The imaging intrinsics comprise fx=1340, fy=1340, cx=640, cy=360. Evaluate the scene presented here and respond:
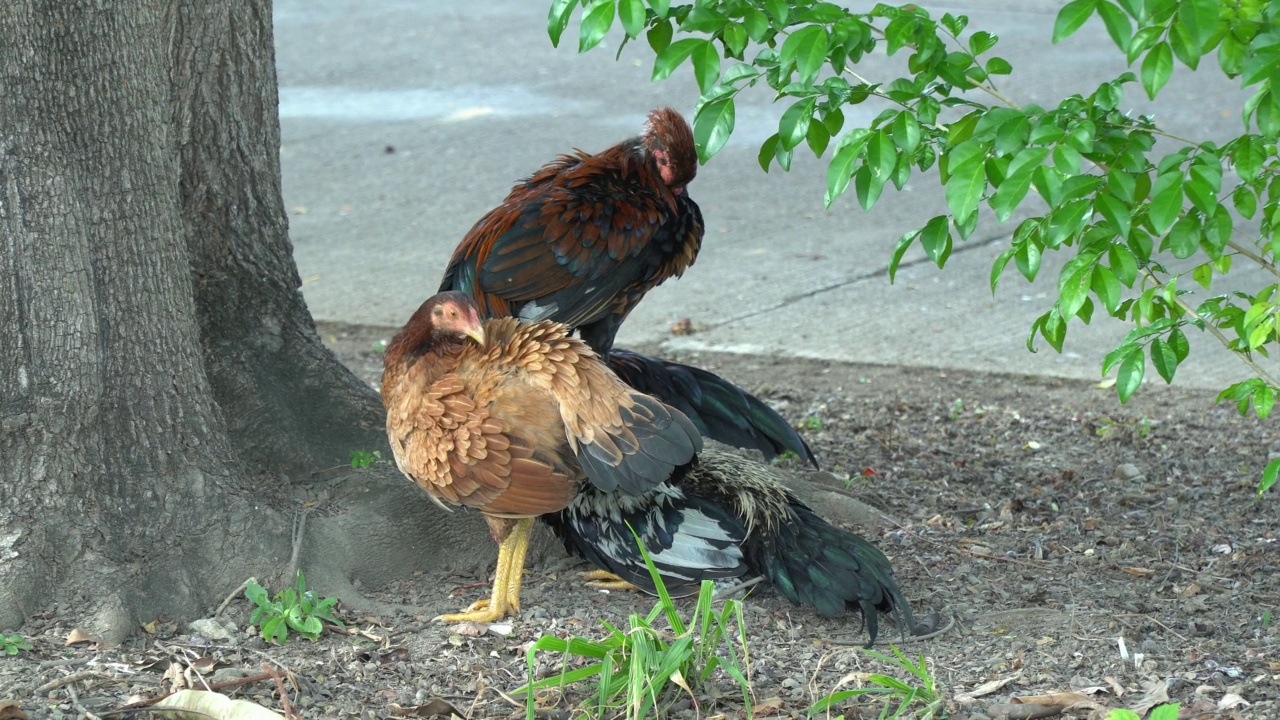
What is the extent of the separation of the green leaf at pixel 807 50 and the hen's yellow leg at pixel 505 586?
1.70 meters

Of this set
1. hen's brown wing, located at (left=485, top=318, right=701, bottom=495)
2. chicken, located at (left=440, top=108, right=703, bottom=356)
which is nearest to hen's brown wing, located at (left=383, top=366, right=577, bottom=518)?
hen's brown wing, located at (left=485, top=318, right=701, bottom=495)

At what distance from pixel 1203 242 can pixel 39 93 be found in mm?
2959

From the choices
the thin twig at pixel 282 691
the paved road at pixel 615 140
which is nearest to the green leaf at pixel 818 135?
the thin twig at pixel 282 691

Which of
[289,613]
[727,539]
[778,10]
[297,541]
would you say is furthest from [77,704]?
[778,10]

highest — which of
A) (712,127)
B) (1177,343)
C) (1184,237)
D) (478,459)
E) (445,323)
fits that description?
(712,127)

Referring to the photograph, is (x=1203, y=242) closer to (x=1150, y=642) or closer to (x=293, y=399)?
(x=1150, y=642)

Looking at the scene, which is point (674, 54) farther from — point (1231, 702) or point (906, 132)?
point (1231, 702)

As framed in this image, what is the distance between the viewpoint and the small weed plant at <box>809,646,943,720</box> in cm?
303

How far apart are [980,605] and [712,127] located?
1796 mm

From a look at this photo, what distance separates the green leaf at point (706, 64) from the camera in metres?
2.92

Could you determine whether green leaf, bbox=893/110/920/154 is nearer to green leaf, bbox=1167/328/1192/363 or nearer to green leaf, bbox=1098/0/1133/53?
green leaf, bbox=1098/0/1133/53

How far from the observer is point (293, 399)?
4.52 m

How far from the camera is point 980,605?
158 inches

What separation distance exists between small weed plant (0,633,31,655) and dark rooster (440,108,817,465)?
1834 millimetres
